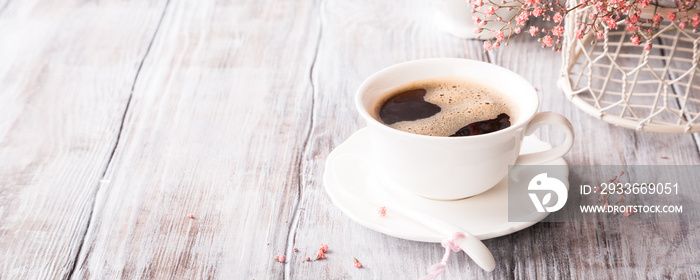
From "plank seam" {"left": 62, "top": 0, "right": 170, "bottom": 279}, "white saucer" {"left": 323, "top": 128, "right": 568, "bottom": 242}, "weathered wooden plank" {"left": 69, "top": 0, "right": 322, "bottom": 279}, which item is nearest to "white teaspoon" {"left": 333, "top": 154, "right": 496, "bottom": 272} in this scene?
"white saucer" {"left": 323, "top": 128, "right": 568, "bottom": 242}

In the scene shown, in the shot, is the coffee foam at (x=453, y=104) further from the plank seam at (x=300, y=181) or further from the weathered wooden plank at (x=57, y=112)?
the weathered wooden plank at (x=57, y=112)

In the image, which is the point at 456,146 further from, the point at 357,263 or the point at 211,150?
the point at 211,150

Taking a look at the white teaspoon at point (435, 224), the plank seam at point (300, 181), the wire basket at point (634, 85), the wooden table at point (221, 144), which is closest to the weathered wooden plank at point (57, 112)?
the wooden table at point (221, 144)

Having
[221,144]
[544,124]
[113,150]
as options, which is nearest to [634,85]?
[544,124]

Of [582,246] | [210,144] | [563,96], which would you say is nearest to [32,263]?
[210,144]

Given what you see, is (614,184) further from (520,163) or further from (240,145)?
(240,145)
